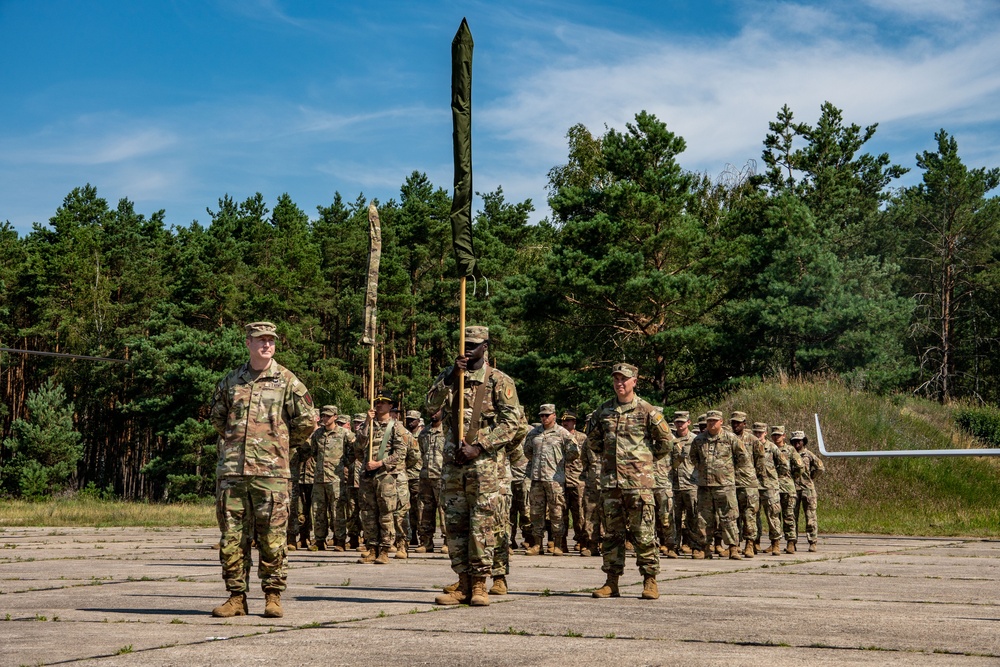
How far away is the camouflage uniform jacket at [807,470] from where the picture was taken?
20.0 metres

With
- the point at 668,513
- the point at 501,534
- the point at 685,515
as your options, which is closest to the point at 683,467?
the point at 685,515

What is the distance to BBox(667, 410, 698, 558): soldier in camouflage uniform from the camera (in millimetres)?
17906

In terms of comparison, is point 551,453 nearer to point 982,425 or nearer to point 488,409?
point 488,409

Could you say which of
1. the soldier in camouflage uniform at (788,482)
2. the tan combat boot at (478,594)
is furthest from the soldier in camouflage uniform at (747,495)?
the tan combat boot at (478,594)

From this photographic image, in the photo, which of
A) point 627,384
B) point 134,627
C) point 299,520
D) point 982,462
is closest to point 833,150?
point 982,462

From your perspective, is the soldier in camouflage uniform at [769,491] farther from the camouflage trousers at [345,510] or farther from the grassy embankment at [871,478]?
the grassy embankment at [871,478]

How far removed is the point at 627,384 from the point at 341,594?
337 centimetres

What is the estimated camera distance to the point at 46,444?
54469 millimetres

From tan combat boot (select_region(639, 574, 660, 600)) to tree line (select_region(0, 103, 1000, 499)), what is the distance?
2868cm

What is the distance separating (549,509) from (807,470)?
4.75 m

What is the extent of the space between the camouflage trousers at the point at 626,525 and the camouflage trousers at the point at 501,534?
0.92m

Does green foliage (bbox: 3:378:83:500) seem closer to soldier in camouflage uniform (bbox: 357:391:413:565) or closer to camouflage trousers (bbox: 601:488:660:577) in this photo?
soldier in camouflage uniform (bbox: 357:391:413:565)

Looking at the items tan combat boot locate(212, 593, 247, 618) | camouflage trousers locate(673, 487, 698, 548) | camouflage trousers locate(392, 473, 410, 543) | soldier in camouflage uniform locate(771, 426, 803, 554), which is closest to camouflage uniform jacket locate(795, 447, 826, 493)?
soldier in camouflage uniform locate(771, 426, 803, 554)

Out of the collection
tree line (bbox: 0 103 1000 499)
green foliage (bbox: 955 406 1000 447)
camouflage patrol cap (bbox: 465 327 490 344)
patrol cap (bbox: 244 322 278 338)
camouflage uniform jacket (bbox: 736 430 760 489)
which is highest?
tree line (bbox: 0 103 1000 499)
